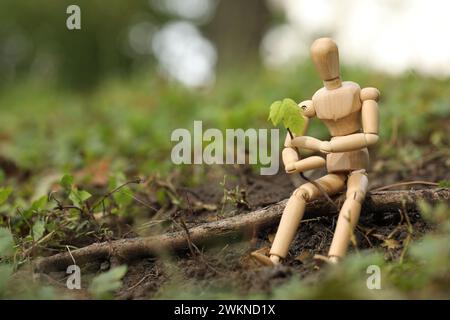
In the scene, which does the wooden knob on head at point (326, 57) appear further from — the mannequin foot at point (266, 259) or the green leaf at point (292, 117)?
the mannequin foot at point (266, 259)

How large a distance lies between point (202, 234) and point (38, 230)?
739mm

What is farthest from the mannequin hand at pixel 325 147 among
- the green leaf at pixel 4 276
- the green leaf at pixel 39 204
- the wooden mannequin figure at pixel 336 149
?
the green leaf at pixel 39 204

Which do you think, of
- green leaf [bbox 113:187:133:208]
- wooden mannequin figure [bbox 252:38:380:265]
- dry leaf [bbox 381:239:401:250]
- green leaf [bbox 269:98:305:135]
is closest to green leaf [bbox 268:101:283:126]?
green leaf [bbox 269:98:305:135]

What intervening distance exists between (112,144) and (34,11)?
10287 mm

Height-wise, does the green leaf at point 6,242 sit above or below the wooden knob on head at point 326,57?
below

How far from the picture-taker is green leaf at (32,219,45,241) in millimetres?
2518

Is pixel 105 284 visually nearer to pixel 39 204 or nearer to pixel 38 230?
pixel 38 230

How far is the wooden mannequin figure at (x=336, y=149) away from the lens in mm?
2117

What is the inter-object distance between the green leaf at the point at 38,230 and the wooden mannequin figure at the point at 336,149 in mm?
979

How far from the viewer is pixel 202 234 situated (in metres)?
2.39

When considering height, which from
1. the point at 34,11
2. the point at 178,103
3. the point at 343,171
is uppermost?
the point at 34,11
